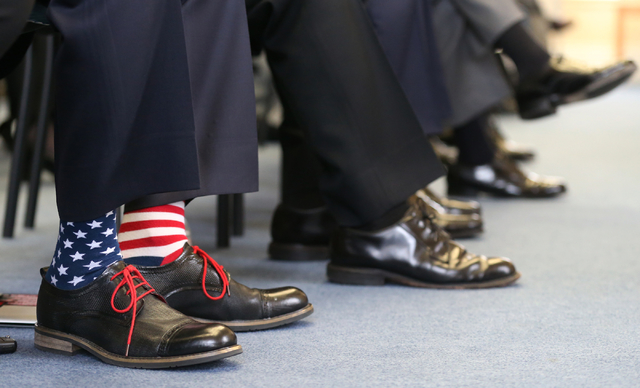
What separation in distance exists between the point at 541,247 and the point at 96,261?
887 millimetres

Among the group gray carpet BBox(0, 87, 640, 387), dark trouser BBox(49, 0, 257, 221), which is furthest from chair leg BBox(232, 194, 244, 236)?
dark trouser BBox(49, 0, 257, 221)

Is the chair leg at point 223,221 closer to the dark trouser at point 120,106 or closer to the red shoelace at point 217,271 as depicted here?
the red shoelace at point 217,271

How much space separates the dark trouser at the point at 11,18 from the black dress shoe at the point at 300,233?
2.07ft

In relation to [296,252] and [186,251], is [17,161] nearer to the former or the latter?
[296,252]

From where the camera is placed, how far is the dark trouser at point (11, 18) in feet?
2.05

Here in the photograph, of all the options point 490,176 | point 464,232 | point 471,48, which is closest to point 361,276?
point 464,232

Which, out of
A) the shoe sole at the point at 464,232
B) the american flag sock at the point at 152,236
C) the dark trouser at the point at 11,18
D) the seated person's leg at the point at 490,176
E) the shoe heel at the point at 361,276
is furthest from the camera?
the seated person's leg at the point at 490,176

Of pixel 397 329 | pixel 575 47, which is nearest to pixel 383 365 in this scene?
pixel 397 329

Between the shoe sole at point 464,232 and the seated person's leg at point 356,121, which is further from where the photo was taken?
the shoe sole at point 464,232

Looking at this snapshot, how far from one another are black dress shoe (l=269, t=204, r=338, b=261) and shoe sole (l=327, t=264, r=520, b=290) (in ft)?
0.50

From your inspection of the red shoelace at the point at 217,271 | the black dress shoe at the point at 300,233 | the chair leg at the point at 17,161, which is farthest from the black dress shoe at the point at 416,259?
the chair leg at the point at 17,161

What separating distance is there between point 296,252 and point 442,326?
42 cm

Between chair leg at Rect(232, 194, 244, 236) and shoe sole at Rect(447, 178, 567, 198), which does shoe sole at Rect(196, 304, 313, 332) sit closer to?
chair leg at Rect(232, 194, 244, 236)

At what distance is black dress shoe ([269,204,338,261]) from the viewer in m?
1.20
